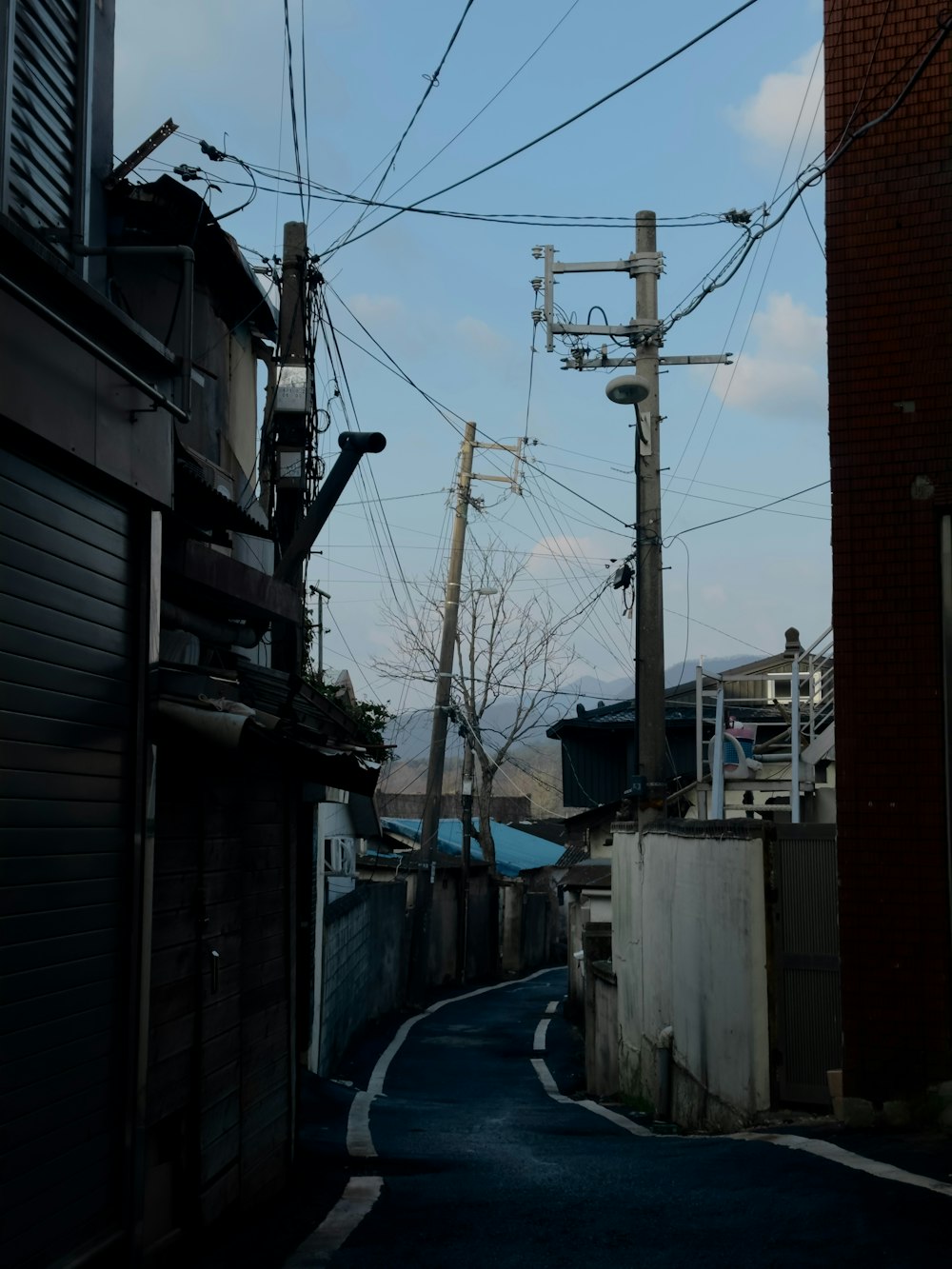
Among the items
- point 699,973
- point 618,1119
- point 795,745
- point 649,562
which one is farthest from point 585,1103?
point 795,745

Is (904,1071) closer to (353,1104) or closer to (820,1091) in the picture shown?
(820,1091)

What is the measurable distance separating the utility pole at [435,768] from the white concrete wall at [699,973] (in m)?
11.9

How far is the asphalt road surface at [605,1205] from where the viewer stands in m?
6.44

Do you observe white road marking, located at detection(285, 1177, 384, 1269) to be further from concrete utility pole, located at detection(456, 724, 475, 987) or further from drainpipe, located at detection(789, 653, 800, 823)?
concrete utility pole, located at detection(456, 724, 475, 987)

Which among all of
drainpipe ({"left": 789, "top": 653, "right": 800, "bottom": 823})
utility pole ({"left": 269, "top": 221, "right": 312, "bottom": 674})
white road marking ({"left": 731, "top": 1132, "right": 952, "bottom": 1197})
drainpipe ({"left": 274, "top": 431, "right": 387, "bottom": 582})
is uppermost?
utility pole ({"left": 269, "top": 221, "right": 312, "bottom": 674})

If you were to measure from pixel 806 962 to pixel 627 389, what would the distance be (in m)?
8.34

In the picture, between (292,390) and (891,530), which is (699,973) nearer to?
(891,530)

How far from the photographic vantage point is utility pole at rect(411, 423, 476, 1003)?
98.6ft

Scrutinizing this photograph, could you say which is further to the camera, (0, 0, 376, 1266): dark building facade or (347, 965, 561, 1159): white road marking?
(347, 965, 561, 1159): white road marking

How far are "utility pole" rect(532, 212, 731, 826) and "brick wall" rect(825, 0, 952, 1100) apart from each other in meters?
6.62

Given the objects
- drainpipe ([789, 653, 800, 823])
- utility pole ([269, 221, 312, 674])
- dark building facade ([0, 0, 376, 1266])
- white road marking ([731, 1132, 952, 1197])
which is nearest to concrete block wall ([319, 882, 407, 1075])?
utility pole ([269, 221, 312, 674])

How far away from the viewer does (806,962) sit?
34.6ft

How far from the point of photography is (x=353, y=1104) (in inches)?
568

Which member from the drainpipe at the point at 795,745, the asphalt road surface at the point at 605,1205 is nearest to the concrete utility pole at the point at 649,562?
the drainpipe at the point at 795,745
